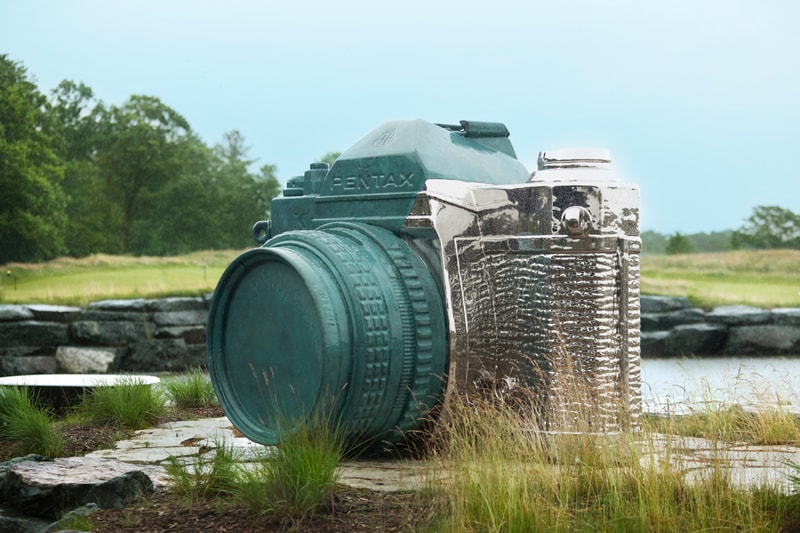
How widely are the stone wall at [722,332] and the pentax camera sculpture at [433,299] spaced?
1033 cm

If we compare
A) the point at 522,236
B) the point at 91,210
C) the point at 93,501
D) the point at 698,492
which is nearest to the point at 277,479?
the point at 93,501

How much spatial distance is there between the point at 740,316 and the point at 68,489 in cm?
1252

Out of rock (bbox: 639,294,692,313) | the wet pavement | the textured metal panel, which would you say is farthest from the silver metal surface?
rock (bbox: 639,294,692,313)

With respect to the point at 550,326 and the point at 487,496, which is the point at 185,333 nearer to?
the point at 550,326

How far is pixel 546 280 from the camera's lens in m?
4.19

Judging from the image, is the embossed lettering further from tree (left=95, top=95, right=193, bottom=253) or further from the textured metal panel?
tree (left=95, top=95, right=193, bottom=253)

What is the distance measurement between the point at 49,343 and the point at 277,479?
989cm

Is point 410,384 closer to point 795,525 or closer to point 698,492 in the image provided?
point 698,492

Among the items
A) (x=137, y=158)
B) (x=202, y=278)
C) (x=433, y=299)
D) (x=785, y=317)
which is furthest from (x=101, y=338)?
(x=137, y=158)

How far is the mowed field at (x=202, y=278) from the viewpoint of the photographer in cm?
1333

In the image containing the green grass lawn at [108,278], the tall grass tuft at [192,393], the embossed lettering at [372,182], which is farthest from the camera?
the green grass lawn at [108,278]

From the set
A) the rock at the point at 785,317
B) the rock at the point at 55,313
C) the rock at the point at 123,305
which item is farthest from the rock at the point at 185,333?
the rock at the point at 785,317

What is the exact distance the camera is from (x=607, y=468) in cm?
330

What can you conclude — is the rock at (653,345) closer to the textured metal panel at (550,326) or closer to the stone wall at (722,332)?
the stone wall at (722,332)
